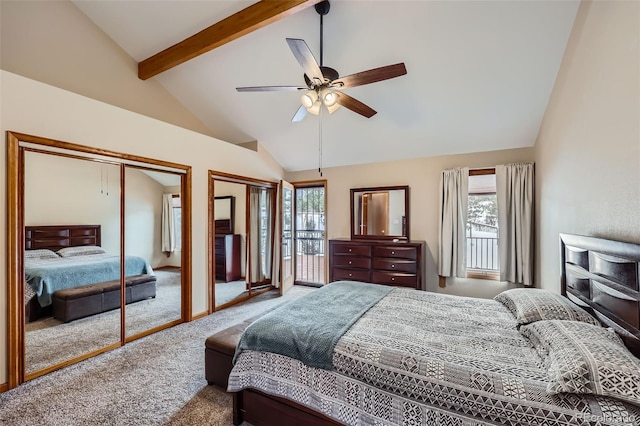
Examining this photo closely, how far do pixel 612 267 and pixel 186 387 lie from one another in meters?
3.03

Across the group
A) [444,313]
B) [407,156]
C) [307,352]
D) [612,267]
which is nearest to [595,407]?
[612,267]

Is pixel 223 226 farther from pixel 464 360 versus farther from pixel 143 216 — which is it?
pixel 464 360

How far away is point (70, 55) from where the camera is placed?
335cm

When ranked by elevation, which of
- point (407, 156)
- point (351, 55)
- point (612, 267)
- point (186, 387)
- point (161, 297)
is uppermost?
point (351, 55)

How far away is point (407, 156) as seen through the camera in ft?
14.8

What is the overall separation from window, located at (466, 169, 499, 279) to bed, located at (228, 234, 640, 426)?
2.01 meters

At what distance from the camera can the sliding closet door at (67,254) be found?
2.39m

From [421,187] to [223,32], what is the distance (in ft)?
11.3

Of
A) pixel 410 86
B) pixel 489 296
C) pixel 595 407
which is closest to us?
pixel 595 407

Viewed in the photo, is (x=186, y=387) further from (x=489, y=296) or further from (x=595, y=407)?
(x=489, y=296)

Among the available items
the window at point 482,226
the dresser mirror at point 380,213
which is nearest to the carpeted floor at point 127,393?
the dresser mirror at point 380,213

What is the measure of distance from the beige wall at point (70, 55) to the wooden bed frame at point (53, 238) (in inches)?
74.2

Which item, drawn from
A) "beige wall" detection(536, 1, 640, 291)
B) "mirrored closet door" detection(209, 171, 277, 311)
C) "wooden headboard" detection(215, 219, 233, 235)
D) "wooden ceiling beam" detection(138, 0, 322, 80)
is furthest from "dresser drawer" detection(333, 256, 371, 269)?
"wooden ceiling beam" detection(138, 0, 322, 80)

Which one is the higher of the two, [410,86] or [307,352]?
[410,86]
